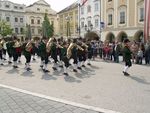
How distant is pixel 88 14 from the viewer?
47031 millimetres

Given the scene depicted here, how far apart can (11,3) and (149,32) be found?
70.7 meters

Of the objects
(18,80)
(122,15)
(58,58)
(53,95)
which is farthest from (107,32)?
(53,95)

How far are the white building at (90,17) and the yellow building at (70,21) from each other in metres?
2.88

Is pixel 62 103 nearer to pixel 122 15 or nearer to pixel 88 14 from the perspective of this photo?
pixel 122 15

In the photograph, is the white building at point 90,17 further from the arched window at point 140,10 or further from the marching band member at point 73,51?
the marching band member at point 73,51

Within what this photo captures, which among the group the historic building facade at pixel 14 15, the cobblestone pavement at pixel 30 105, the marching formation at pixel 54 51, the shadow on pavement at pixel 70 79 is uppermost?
the historic building facade at pixel 14 15

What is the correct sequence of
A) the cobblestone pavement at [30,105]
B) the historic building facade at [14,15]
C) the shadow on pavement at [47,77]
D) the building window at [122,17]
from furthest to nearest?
the historic building facade at [14,15] < the building window at [122,17] < the shadow on pavement at [47,77] < the cobblestone pavement at [30,105]

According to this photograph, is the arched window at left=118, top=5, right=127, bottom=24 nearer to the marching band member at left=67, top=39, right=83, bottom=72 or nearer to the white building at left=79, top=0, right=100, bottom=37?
the white building at left=79, top=0, right=100, bottom=37

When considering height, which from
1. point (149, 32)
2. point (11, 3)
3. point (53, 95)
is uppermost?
point (11, 3)

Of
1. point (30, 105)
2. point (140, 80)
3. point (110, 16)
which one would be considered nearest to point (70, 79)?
point (140, 80)

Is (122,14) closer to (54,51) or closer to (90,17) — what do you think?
(90,17)

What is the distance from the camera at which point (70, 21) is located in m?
55.7

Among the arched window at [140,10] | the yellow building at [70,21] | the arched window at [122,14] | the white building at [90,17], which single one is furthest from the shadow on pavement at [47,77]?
the yellow building at [70,21]

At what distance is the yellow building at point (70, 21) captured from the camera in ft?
174
